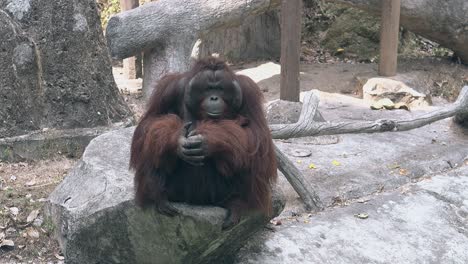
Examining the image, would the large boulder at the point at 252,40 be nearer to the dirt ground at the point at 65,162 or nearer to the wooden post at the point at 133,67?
the dirt ground at the point at 65,162

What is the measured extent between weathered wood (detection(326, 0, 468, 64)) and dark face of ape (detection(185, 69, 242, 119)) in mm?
5299

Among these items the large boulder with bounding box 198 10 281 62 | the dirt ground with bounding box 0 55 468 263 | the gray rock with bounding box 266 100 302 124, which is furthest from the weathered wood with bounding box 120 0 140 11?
the gray rock with bounding box 266 100 302 124

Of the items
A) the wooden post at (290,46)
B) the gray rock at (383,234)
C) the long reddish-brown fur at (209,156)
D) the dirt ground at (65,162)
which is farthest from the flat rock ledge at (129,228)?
the wooden post at (290,46)

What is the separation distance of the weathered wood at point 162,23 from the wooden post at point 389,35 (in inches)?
72.3

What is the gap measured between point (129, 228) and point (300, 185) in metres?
1.50

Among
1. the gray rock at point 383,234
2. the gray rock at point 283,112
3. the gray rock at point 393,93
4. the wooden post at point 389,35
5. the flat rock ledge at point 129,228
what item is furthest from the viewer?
the wooden post at point 389,35

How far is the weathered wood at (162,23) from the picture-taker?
23.8 feet

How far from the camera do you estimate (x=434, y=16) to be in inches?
340

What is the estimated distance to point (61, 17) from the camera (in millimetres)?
5969

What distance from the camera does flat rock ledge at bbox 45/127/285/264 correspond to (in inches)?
148

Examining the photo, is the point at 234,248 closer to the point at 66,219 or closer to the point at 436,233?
the point at 66,219

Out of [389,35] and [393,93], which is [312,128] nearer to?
[393,93]

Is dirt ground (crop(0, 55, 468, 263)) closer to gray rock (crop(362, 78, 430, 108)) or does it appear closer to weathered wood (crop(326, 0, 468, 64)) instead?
gray rock (crop(362, 78, 430, 108))

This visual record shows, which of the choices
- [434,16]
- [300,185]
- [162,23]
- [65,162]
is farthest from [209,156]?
[434,16]
